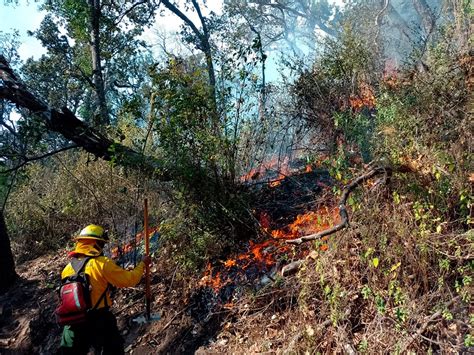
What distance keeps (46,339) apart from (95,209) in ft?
8.51

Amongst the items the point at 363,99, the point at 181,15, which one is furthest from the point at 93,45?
the point at 363,99

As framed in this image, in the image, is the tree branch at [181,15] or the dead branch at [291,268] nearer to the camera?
the dead branch at [291,268]

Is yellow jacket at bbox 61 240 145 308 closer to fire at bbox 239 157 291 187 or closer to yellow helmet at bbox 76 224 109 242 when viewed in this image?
yellow helmet at bbox 76 224 109 242

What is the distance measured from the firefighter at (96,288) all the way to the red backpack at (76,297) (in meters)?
0.05

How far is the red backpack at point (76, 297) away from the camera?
161 inches

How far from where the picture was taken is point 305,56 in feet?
24.0

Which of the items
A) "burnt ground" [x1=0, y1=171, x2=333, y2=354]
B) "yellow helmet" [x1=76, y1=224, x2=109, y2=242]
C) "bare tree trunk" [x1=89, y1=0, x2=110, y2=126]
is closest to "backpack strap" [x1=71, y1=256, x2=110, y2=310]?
"yellow helmet" [x1=76, y1=224, x2=109, y2=242]

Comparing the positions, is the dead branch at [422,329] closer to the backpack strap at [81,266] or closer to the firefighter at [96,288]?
the firefighter at [96,288]

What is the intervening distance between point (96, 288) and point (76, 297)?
227 millimetres

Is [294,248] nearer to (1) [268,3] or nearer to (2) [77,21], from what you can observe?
(2) [77,21]

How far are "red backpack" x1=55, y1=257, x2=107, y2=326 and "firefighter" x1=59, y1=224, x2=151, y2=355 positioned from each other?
0.05 m

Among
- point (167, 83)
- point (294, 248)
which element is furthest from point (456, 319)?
point (167, 83)

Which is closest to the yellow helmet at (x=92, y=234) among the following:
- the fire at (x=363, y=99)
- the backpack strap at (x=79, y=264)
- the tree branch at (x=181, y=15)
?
the backpack strap at (x=79, y=264)

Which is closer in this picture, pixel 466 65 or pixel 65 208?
pixel 466 65
